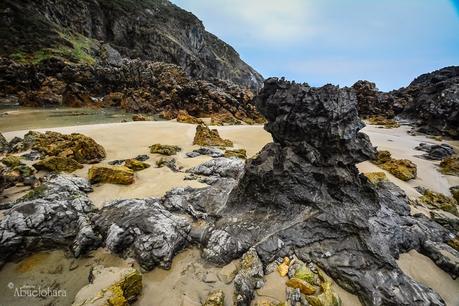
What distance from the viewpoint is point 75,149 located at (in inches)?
379

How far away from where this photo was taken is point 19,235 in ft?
16.0

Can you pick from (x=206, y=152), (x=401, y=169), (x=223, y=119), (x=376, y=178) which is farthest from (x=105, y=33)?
(x=376, y=178)

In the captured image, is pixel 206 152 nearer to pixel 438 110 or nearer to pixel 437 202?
pixel 437 202

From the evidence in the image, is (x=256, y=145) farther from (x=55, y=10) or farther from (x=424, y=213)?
(x=55, y=10)

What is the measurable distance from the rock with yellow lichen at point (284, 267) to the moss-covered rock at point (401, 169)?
844 centimetres

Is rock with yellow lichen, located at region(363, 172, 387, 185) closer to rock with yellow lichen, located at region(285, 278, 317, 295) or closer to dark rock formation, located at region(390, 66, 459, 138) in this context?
rock with yellow lichen, located at region(285, 278, 317, 295)

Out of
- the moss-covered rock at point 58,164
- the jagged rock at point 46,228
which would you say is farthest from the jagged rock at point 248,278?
the moss-covered rock at point 58,164

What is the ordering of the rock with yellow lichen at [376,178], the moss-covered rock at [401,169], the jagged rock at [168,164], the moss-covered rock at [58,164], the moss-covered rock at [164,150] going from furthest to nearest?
1. the moss-covered rock at [164,150]
2. the moss-covered rock at [401,169]
3. the jagged rock at [168,164]
4. the rock with yellow lichen at [376,178]
5. the moss-covered rock at [58,164]

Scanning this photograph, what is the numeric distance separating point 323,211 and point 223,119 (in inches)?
805

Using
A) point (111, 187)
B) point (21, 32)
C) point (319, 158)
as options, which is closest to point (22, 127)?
point (111, 187)

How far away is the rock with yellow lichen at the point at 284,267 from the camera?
4.70 meters

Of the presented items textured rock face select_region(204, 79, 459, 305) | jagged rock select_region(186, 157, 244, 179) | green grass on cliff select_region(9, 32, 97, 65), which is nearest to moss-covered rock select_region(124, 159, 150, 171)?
jagged rock select_region(186, 157, 244, 179)

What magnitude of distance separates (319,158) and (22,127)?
18027 millimetres

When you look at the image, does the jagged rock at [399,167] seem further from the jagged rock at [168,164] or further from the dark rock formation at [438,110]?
the dark rock formation at [438,110]
